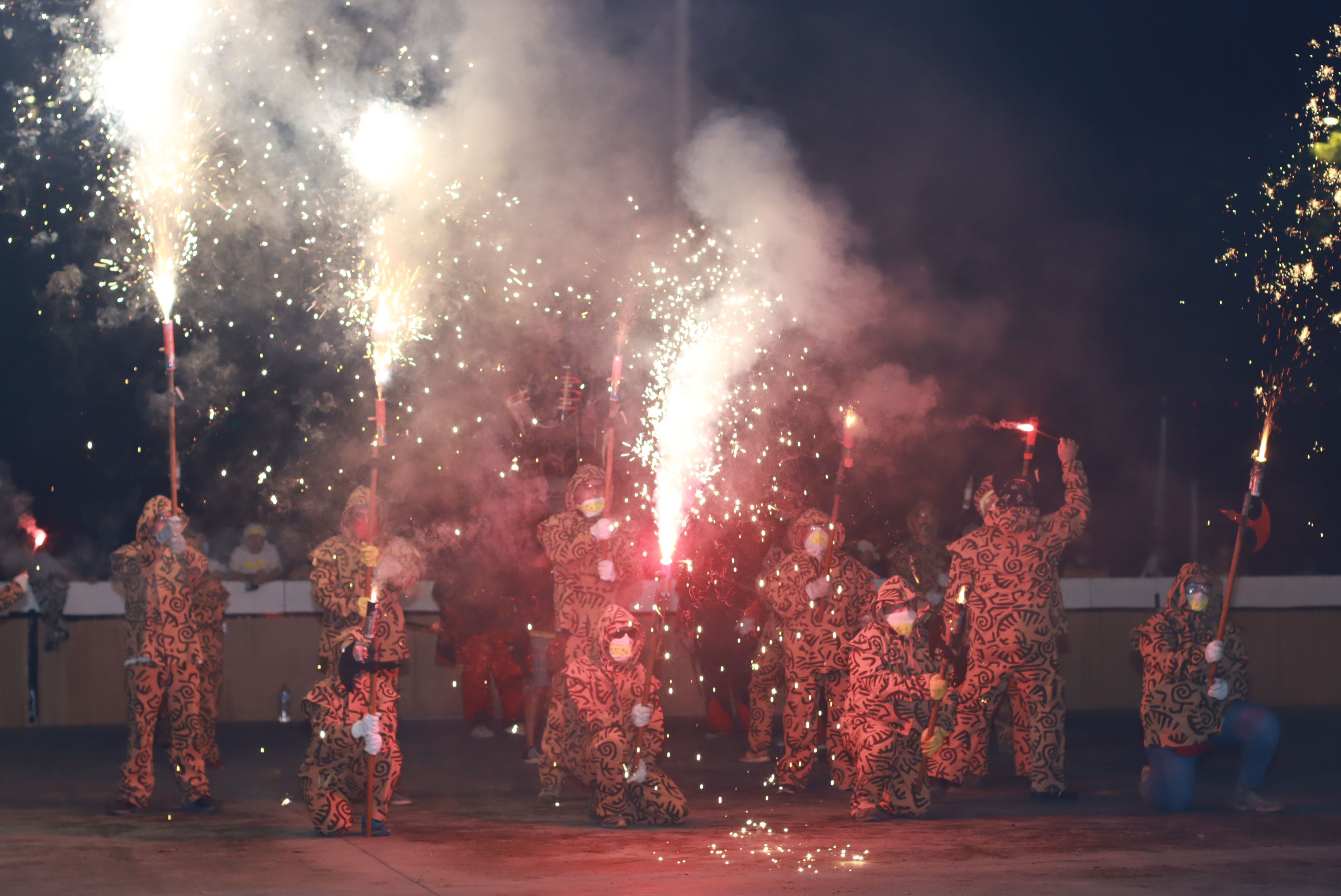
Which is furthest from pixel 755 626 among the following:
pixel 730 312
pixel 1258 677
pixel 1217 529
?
pixel 1217 529

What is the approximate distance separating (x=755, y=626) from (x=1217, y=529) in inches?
316

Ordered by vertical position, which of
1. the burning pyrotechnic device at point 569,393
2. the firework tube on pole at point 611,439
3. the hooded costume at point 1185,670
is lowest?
the hooded costume at point 1185,670

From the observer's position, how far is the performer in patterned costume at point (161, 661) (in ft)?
28.8

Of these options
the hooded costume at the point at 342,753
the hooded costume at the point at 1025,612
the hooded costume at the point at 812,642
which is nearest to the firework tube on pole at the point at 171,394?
the hooded costume at the point at 342,753

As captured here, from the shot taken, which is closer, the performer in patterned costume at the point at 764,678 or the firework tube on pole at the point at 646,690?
the firework tube on pole at the point at 646,690

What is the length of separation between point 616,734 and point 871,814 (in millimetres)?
1431

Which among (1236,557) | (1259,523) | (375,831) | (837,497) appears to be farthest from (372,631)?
(1259,523)

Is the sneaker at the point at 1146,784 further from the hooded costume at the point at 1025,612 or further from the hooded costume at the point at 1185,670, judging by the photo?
the hooded costume at the point at 1025,612

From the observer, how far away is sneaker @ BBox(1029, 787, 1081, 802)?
932 cm

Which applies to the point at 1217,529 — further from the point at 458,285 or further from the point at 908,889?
the point at 908,889

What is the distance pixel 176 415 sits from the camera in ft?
57.2

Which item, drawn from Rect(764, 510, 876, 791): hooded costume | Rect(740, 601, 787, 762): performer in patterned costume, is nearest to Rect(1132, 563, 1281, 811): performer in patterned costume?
Rect(764, 510, 876, 791): hooded costume

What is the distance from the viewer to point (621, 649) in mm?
8570

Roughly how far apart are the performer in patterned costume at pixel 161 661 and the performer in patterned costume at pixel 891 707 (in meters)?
3.57
